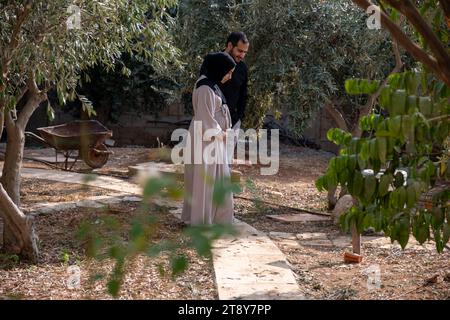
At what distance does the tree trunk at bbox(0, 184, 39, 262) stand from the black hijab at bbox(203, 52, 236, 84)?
219 centimetres

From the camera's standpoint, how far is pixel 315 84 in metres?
8.64

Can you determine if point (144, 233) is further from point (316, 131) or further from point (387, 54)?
point (316, 131)

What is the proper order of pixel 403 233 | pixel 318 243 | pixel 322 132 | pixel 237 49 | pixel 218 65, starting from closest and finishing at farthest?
pixel 403 233
pixel 218 65
pixel 318 243
pixel 237 49
pixel 322 132

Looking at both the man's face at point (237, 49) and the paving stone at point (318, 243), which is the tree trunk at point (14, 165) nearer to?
the man's face at point (237, 49)

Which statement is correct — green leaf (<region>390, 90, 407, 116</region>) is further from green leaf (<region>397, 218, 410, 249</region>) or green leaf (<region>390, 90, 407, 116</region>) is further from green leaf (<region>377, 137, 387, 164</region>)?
green leaf (<region>397, 218, 410, 249</region>)

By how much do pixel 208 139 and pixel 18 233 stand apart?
2076 millimetres

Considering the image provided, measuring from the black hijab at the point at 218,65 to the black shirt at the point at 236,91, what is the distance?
511 millimetres

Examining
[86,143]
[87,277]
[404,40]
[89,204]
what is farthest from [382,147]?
[86,143]

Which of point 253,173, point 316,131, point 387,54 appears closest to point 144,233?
point 387,54

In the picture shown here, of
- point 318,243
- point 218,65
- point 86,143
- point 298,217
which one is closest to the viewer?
point 218,65

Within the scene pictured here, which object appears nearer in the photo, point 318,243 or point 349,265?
point 349,265

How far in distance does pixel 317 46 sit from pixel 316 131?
27.1 ft

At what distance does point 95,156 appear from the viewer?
1250 centimetres

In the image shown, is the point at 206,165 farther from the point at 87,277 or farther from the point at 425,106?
the point at 425,106
